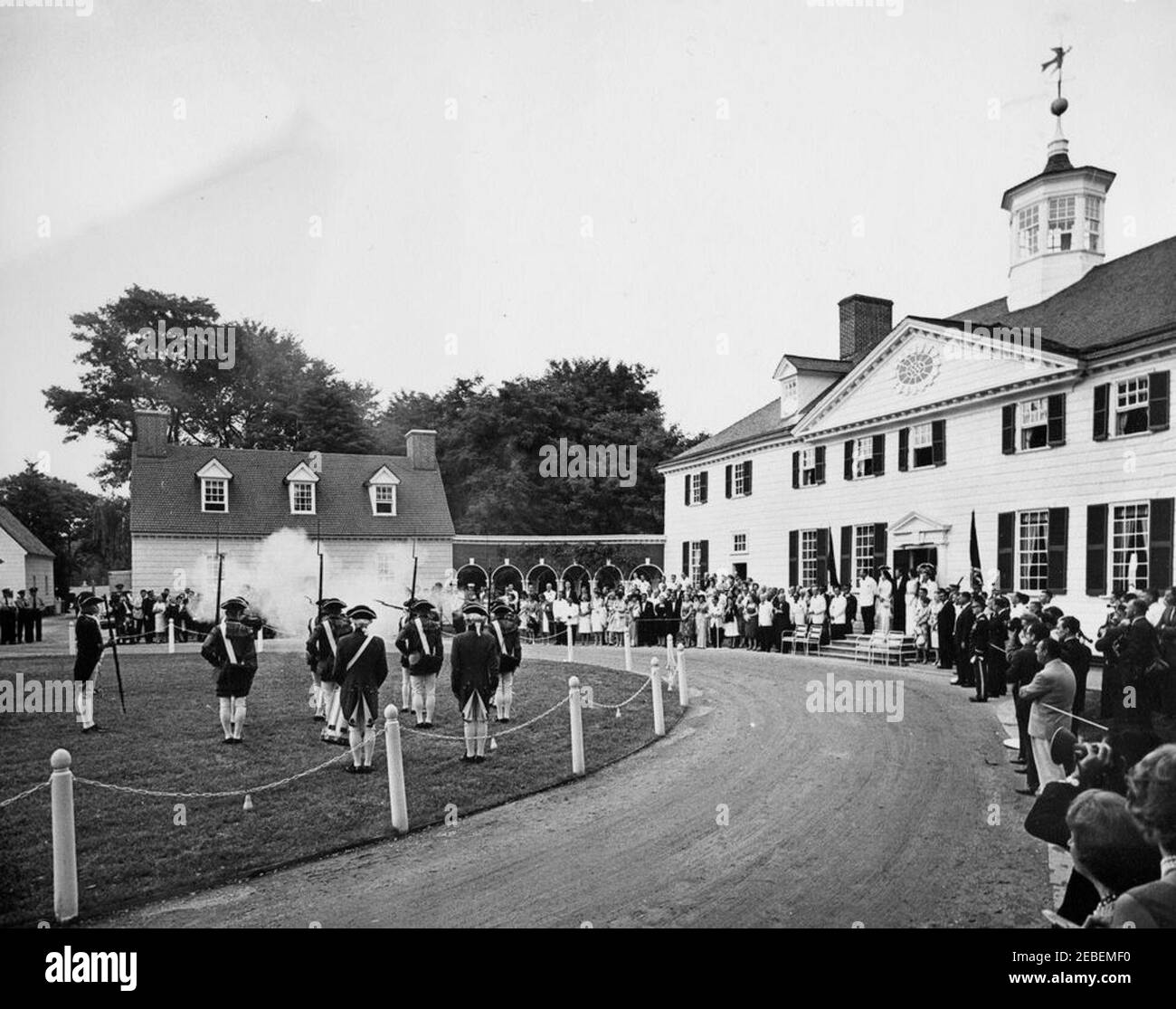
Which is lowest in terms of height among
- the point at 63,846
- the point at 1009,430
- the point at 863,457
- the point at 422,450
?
the point at 63,846

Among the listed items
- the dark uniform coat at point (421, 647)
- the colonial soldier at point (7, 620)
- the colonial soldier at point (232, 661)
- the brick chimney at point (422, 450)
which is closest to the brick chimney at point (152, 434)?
the colonial soldier at point (7, 620)

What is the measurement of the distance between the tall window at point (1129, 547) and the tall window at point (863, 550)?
7.45 meters

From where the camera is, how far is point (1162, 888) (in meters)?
3.12

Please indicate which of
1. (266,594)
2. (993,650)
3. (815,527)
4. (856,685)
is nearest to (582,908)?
(856,685)

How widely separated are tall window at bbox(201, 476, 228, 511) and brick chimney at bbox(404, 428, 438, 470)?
315 inches

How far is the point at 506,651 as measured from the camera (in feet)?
38.0

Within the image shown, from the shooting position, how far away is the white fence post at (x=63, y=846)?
5.02m

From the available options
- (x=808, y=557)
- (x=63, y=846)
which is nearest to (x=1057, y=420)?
(x=808, y=557)

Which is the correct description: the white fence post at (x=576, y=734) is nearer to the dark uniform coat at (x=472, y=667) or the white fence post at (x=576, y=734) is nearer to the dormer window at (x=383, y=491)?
the dark uniform coat at (x=472, y=667)

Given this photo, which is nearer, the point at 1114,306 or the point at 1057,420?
the point at 1057,420

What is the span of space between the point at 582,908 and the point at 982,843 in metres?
3.28

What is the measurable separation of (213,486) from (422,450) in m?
8.75

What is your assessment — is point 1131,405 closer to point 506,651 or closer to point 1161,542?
point 1161,542

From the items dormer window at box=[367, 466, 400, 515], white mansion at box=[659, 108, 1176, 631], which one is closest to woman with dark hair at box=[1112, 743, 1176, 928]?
white mansion at box=[659, 108, 1176, 631]
